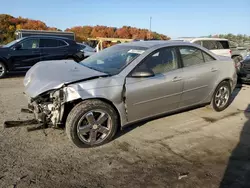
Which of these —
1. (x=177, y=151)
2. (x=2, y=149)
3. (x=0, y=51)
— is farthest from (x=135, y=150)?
(x=0, y=51)

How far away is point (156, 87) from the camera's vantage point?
4.42m

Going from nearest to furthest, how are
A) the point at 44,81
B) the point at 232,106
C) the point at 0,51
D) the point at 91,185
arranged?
the point at 91,185 → the point at 44,81 → the point at 232,106 → the point at 0,51

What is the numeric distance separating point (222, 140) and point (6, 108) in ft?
14.7

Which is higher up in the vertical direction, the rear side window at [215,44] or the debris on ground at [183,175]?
the rear side window at [215,44]

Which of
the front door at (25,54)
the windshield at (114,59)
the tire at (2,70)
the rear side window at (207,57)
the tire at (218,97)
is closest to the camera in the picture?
the windshield at (114,59)

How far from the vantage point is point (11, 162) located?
3426mm

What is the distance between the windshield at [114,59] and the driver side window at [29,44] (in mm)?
6467

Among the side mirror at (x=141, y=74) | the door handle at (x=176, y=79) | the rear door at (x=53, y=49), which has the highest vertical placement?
the rear door at (x=53, y=49)

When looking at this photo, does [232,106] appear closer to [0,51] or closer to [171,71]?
[171,71]

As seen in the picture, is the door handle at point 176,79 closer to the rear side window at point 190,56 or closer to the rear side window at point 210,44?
the rear side window at point 190,56

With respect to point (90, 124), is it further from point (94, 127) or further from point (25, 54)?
point (25, 54)

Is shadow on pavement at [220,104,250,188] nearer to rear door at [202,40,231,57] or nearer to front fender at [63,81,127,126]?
front fender at [63,81,127,126]

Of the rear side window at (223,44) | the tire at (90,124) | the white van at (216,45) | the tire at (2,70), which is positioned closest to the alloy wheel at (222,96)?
the tire at (90,124)

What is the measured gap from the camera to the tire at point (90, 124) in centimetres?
377
